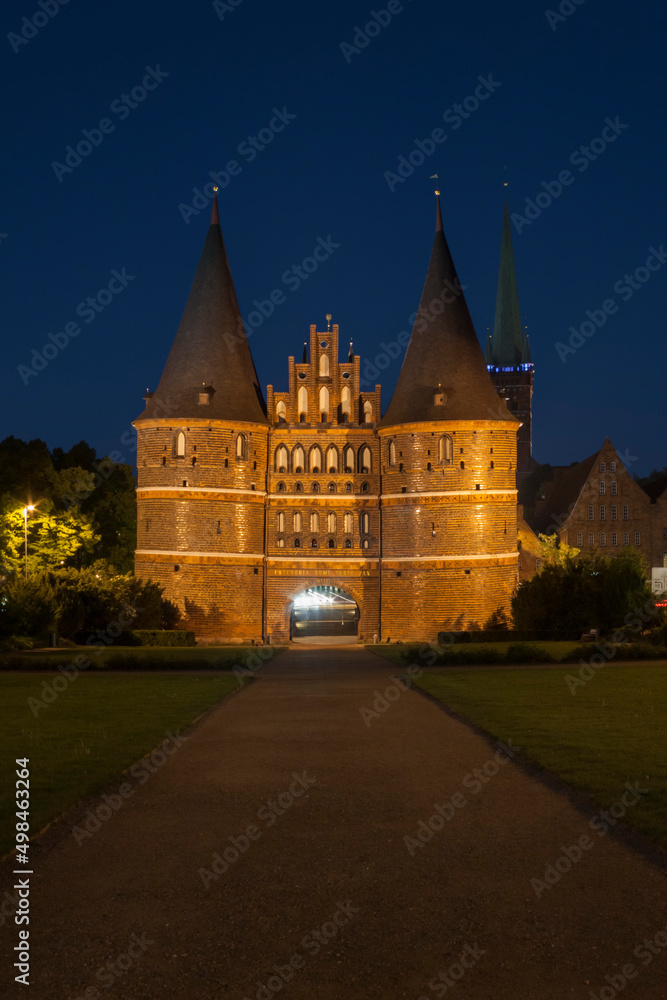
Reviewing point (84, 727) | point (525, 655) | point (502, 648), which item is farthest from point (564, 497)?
point (84, 727)

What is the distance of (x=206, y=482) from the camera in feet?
146

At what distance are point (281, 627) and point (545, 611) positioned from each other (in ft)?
→ 45.7

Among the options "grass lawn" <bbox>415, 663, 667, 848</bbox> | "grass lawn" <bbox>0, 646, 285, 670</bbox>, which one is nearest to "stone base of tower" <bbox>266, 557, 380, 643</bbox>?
"grass lawn" <bbox>0, 646, 285, 670</bbox>

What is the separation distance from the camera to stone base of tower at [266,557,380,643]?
4600cm

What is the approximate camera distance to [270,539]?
46.9m

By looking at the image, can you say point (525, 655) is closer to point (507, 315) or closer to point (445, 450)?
point (445, 450)

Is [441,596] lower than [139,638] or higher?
higher

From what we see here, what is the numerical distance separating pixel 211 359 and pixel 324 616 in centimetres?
2726

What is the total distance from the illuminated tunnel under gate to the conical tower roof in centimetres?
3312

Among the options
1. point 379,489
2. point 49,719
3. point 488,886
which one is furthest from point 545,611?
point 488,886

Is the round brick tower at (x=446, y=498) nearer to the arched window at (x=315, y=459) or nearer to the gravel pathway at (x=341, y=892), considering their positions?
the arched window at (x=315, y=459)

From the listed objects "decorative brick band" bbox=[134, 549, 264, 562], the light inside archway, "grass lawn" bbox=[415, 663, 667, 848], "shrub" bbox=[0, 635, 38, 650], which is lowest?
the light inside archway

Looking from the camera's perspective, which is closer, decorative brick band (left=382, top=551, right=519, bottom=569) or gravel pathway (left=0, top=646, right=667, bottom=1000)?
gravel pathway (left=0, top=646, right=667, bottom=1000)

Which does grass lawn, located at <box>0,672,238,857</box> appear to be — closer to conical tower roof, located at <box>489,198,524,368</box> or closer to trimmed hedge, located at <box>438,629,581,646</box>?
trimmed hedge, located at <box>438,629,581,646</box>
